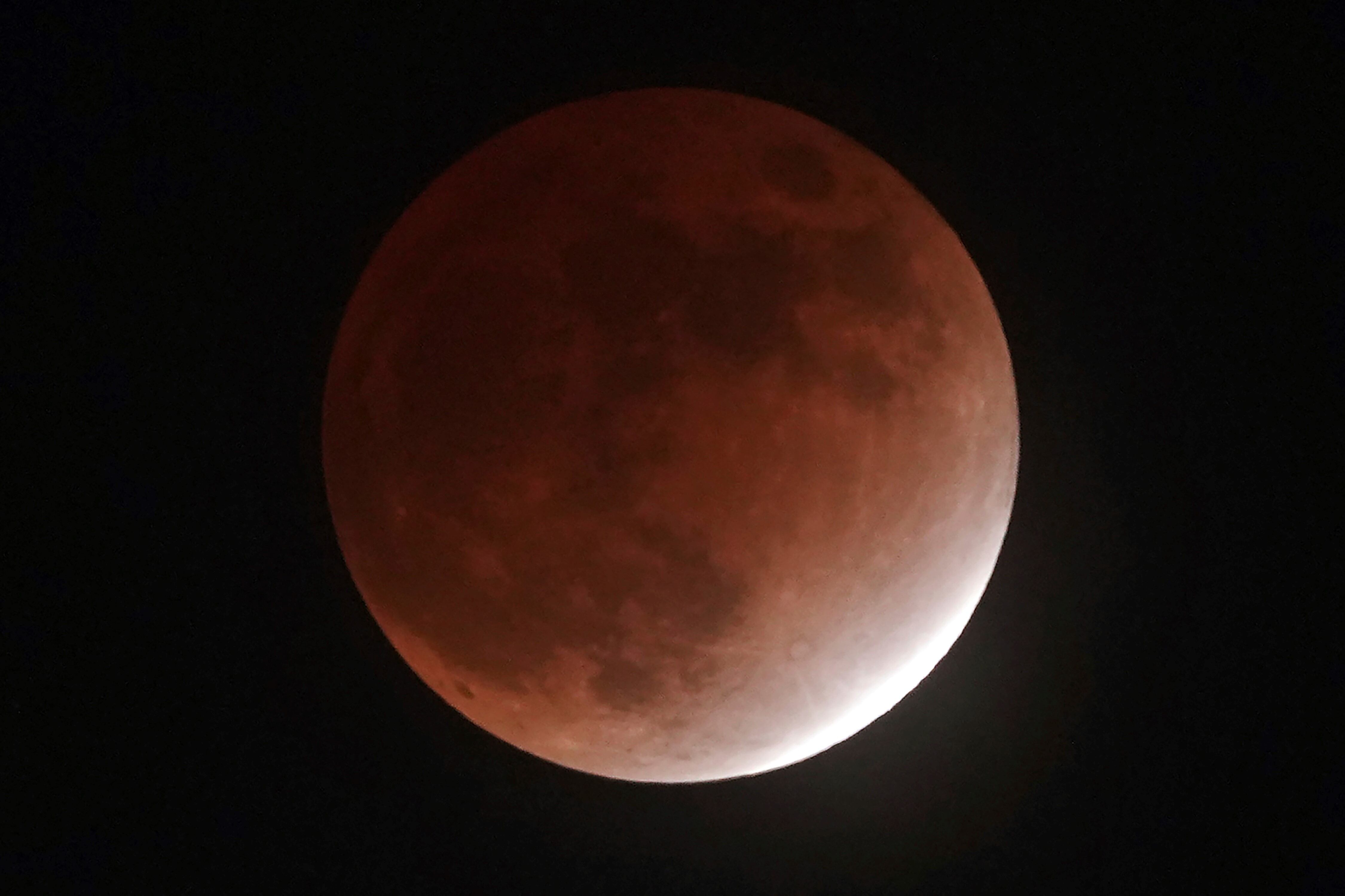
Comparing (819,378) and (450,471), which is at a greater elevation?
(819,378)

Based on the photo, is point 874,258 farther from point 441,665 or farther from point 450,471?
point 441,665

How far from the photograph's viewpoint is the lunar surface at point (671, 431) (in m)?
2.65

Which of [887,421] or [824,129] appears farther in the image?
[824,129]

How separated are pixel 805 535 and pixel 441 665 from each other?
1288mm

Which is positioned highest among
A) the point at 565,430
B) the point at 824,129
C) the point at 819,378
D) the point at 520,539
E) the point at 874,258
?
the point at 824,129

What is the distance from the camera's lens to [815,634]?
2.84 metres

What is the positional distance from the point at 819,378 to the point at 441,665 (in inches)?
60.0

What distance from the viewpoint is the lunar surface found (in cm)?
265

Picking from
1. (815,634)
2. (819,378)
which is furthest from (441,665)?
(819,378)

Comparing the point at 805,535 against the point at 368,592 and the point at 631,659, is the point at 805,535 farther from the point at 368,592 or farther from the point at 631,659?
the point at 368,592

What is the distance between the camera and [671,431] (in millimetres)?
2623

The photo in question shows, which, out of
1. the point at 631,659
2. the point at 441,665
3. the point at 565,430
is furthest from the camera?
the point at 441,665

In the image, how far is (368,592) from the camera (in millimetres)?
3359

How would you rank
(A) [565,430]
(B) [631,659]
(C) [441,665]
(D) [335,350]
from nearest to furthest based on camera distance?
(A) [565,430] → (B) [631,659] → (C) [441,665] → (D) [335,350]
